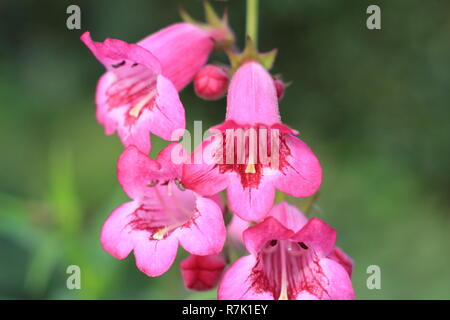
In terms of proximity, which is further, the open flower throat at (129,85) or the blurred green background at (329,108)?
the blurred green background at (329,108)

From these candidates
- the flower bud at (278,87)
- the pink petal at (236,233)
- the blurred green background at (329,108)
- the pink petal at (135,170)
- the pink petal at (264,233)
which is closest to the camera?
the pink petal at (264,233)

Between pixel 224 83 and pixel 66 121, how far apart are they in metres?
2.48

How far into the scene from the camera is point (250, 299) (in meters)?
1.11

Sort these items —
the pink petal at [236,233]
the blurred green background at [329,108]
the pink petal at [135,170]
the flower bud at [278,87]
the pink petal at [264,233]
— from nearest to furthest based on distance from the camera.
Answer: the pink petal at [264,233]
the pink petal at [135,170]
the flower bud at [278,87]
the pink petal at [236,233]
the blurred green background at [329,108]

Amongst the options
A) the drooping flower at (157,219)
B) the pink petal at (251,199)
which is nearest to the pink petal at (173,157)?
the drooping flower at (157,219)

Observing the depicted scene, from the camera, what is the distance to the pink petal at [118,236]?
47.1 inches

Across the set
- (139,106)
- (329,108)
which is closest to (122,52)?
(139,106)

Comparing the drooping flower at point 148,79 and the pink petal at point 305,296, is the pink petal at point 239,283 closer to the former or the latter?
the pink petal at point 305,296

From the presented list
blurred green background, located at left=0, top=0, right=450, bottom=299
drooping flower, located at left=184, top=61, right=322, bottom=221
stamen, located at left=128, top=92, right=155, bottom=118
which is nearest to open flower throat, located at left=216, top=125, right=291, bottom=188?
drooping flower, located at left=184, top=61, right=322, bottom=221

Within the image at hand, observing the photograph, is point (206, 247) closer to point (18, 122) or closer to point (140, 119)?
point (140, 119)

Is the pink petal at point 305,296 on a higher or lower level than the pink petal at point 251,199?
lower

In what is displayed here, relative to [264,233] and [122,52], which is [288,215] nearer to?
[264,233]

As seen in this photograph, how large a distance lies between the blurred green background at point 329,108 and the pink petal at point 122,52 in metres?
1.85
